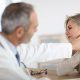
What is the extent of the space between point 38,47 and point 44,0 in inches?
27.3

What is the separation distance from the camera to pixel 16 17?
1.18m

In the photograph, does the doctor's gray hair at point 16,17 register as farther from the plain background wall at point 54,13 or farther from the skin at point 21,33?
the plain background wall at point 54,13

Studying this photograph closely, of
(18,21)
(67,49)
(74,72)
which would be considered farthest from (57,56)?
(18,21)

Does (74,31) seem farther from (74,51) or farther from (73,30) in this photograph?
(74,51)

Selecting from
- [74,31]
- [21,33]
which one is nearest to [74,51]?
[74,31]

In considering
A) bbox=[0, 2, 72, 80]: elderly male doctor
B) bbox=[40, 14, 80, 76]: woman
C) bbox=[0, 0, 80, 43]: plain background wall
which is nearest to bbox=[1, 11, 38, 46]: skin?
bbox=[0, 2, 72, 80]: elderly male doctor

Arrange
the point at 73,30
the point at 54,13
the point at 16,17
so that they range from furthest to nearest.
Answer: the point at 54,13 < the point at 73,30 < the point at 16,17

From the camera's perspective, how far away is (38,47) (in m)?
1.94

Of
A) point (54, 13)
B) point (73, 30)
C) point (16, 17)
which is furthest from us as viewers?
point (54, 13)

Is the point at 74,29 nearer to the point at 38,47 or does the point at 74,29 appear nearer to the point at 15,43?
the point at 38,47

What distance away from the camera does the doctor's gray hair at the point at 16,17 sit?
46.3 inches

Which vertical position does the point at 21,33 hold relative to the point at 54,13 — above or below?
above

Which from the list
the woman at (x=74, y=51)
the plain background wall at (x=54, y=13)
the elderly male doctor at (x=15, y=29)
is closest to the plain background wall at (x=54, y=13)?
the plain background wall at (x=54, y=13)

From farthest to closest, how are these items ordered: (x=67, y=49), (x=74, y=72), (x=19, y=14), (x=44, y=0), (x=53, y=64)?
(x=44, y=0) < (x=53, y=64) < (x=67, y=49) < (x=74, y=72) < (x=19, y=14)
